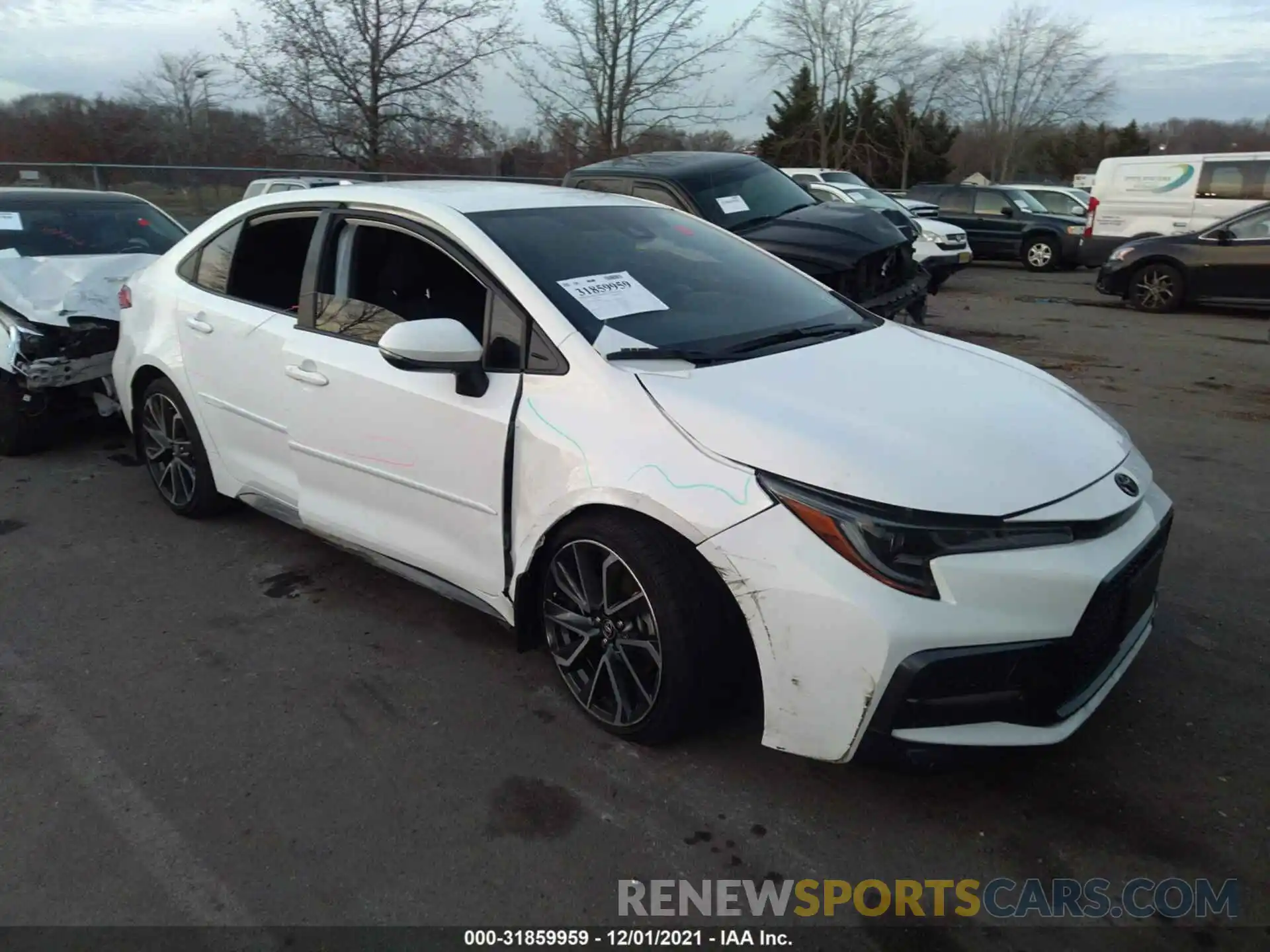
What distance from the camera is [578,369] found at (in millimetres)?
2918

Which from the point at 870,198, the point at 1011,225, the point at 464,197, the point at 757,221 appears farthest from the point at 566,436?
the point at 1011,225

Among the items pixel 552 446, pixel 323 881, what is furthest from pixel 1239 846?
pixel 323 881

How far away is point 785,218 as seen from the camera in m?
7.66

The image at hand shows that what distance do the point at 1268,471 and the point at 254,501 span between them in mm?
5565

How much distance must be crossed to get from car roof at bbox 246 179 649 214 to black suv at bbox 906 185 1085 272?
16512mm

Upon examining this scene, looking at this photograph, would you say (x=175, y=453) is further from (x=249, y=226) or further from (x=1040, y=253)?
(x=1040, y=253)

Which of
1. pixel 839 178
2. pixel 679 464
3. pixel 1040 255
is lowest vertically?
pixel 1040 255

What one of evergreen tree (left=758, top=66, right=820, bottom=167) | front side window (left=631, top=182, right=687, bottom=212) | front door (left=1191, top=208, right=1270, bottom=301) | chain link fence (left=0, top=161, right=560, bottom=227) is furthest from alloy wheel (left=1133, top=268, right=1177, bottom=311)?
evergreen tree (left=758, top=66, right=820, bottom=167)

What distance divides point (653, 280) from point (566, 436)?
0.86 metres

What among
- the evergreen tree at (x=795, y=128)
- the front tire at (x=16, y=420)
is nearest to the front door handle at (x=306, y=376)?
the front tire at (x=16, y=420)

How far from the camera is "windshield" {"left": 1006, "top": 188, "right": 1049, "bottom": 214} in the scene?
18797mm

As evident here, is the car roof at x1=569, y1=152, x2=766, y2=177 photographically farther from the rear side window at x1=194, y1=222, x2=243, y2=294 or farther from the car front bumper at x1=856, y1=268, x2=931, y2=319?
the rear side window at x1=194, y1=222, x2=243, y2=294

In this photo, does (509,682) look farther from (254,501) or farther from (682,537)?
(254,501)

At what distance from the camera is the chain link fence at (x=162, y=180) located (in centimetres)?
1337
